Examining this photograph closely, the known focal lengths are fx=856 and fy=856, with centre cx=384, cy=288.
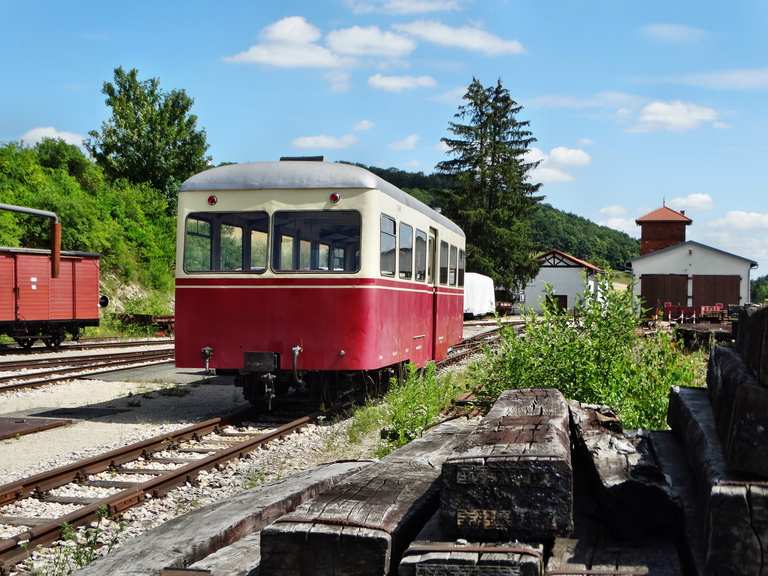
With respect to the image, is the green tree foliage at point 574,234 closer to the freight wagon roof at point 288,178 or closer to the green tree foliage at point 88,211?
the green tree foliage at point 88,211

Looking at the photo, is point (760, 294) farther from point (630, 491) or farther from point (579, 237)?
point (579, 237)

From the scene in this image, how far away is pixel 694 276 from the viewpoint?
1999 inches

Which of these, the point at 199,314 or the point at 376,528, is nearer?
the point at 376,528

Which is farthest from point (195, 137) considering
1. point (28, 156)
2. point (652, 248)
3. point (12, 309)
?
point (652, 248)

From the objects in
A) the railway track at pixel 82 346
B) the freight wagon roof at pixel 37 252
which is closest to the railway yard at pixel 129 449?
the railway track at pixel 82 346

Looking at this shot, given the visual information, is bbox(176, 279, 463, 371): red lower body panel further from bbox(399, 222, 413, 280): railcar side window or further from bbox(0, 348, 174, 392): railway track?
bbox(0, 348, 174, 392): railway track

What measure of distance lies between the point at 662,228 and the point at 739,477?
76702 millimetres

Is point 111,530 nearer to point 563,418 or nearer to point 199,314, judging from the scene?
point 563,418

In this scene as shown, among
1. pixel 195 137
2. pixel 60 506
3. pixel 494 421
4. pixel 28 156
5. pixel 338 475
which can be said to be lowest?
pixel 60 506

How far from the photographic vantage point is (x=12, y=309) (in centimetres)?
2130

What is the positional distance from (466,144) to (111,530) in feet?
162

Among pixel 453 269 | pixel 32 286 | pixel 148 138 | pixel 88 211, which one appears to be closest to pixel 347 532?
pixel 453 269

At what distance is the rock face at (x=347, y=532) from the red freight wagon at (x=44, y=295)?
2035 centimetres

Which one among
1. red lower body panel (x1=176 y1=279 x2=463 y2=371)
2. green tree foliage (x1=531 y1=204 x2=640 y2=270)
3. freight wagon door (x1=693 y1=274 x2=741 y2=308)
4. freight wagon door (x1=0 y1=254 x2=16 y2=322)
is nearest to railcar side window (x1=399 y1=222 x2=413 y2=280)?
red lower body panel (x1=176 y1=279 x2=463 y2=371)
